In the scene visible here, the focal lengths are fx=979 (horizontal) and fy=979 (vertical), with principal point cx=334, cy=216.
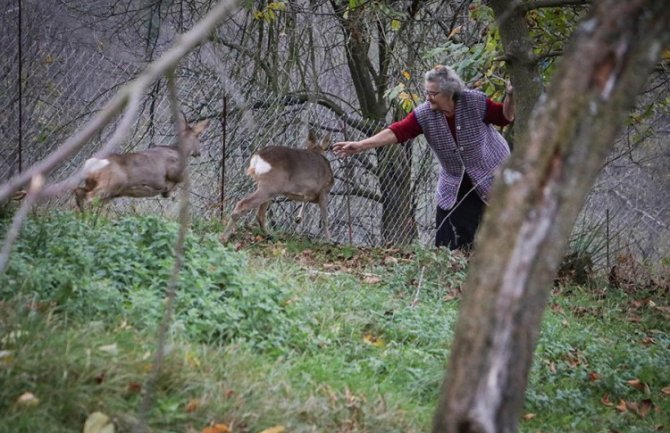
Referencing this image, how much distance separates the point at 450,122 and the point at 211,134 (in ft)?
14.1

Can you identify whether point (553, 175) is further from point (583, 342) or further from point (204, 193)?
point (204, 193)

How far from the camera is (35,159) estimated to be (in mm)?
9602

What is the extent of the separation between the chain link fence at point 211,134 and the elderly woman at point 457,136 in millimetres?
1570

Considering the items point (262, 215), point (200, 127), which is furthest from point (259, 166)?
point (200, 127)

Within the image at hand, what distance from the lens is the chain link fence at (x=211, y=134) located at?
9516 mm

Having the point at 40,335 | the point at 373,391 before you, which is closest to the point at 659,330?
the point at 373,391

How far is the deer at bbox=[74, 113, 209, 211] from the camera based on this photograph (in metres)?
8.70

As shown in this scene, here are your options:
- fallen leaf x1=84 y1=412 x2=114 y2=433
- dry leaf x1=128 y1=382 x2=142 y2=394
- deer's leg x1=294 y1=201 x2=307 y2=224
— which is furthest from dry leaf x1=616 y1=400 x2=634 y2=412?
deer's leg x1=294 y1=201 x2=307 y2=224

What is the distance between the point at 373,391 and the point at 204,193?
6.77m

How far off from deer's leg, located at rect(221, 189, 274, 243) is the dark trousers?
189cm

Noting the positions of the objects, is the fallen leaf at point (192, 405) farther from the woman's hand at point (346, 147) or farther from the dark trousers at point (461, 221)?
the dark trousers at point (461, 221)

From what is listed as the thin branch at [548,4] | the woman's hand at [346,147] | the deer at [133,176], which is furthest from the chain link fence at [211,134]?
the thin branch at [548,4]

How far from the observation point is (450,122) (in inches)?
328

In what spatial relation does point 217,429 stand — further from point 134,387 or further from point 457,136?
point 457,136
